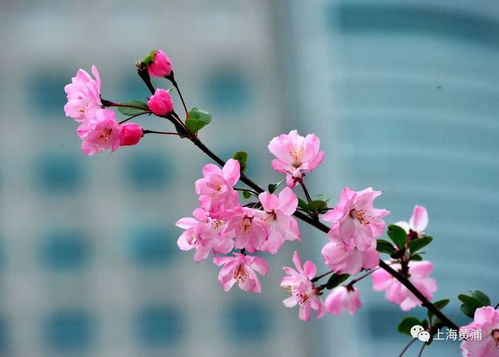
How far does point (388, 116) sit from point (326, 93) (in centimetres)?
110

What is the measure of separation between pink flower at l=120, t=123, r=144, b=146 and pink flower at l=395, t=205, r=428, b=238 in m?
0.26

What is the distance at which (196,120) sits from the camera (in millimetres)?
685

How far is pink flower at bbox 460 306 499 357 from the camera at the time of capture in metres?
0.65

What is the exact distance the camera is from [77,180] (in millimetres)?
13656

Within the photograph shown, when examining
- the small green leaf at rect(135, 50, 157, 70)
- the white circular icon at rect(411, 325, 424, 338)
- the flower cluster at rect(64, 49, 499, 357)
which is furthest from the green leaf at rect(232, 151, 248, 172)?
the white circular icon at rect(411, 325, 424, 338)

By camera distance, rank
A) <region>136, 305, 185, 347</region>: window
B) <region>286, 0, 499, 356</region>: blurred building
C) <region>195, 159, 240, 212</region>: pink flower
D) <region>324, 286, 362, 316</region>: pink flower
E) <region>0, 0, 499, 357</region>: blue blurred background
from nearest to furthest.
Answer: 1. <region>195, 159, 240, 212</region>: pink flower
2. <region>324, 286, 362, 316</region>: pink flower
3. <region>286, 0, 499, 356</region>: blurred building
4. <region>0, 0, 499, 357</region>: blue blurred background
5. <region>136, 305, 185, 347</region>: window

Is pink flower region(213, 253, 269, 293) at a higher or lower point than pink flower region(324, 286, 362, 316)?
higher

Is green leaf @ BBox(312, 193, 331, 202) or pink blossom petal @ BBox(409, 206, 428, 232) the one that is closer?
green leaf @ BBox(312, 193, 331, 202)

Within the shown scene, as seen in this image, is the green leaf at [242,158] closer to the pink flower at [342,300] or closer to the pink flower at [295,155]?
the pink flower at [295,155]

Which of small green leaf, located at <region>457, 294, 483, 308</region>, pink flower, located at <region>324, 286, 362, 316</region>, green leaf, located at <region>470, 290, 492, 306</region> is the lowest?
pink flower, located at <region>324, 286, 362, 316</region>

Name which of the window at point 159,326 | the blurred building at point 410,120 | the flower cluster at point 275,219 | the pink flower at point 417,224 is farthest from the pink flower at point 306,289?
the window at point 159,326

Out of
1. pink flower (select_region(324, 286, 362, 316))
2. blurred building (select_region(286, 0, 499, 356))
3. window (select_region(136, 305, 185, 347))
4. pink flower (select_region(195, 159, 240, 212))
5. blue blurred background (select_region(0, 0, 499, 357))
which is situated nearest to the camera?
pink flower (select_region(195, 159, 240, 212))

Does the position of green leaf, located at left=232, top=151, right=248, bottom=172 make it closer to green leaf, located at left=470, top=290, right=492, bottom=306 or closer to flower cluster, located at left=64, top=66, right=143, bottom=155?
flower cluster, located at left=64, top=66, right=143, bottom=155

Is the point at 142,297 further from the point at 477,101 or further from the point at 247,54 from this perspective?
the point at 477,101
